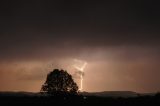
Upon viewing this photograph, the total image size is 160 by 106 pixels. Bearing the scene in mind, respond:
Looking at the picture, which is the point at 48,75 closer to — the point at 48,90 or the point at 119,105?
the point at 48,90

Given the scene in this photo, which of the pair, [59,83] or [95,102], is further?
[59,83]

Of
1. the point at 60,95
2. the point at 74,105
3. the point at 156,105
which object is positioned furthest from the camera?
the point at 60,95

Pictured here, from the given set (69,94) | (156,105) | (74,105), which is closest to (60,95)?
(69,94)

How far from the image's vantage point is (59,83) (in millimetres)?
128750

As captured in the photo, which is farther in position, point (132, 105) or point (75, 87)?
point (75, 87)

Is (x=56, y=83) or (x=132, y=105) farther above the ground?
(x=56, y=83)

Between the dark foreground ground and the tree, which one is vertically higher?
the tree

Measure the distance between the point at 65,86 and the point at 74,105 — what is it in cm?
4576

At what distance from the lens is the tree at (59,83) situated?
127625 millimetres

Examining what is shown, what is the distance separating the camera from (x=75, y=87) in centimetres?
12988

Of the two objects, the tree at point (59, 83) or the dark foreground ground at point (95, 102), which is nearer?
the dark foreground ground at point (95, 102)

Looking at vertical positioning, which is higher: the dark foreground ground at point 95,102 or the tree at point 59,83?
the tree at point 59,83

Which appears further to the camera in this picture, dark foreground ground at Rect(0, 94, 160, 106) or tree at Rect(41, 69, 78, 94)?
tree at Rect(41, 69, 78, 94)

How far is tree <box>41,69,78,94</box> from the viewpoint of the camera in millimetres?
127625
